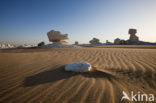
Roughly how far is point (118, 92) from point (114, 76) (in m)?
0.77

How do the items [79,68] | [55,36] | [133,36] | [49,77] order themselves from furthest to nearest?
1. [133,36]
2. [55,36]
3. [79,68]
4. [49,77]

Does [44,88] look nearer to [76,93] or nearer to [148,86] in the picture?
[76,93]

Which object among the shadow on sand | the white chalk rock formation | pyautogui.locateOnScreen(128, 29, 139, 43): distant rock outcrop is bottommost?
the shadow on sand

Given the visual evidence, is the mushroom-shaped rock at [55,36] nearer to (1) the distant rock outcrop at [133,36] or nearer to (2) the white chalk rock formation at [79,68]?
(2) the white chalk rock formation at [79,68]

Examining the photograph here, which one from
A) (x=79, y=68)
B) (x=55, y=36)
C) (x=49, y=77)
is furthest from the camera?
(x=55, y=36)

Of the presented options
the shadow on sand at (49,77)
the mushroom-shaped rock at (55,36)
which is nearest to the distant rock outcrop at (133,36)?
the mushroom-shaped rock at (55,36)

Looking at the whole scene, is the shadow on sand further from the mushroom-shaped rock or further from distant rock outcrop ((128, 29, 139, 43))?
distant rock outcrop ((128, 29, 139, 43))

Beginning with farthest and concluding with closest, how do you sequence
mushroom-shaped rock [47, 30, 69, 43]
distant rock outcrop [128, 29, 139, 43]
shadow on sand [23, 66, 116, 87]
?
distant rock outcrop [128, 29, 139, 43] < mushroom-shaped rock [47, 30, 69, 43] < shadow on sand [23, 66, 116, 87]

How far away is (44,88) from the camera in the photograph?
5.91ft

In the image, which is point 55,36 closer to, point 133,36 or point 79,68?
point 79,68

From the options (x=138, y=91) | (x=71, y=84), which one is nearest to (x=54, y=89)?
(x=71, y=84)

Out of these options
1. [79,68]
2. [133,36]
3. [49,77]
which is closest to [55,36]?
[79,68]

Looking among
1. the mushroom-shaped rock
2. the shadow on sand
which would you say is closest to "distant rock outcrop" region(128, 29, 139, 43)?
the mushroom-shaped rock

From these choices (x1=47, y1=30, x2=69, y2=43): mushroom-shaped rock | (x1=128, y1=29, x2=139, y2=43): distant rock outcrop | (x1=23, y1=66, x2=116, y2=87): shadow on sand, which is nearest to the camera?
(x1=23, y1=66, x2=116, y2=87): shadow on sand
